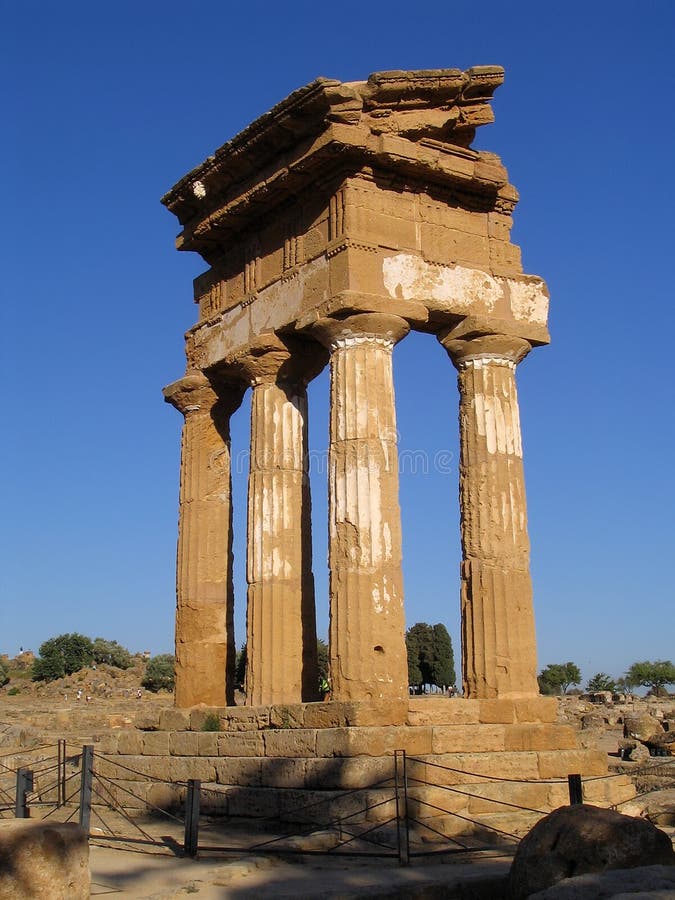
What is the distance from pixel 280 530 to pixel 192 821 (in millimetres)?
6643

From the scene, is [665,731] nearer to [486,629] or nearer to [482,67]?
[486,629]

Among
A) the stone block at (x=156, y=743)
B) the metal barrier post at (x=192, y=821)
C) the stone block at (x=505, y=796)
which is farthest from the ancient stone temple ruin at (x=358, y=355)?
the metal barrier post at (x=192, y=821)

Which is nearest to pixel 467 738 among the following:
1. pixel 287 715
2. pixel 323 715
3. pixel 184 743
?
Answer: pixel 323 715

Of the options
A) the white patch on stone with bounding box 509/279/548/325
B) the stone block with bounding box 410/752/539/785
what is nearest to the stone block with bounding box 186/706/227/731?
the stone block with bounding box 410/752/539/785

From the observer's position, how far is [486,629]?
51.8ft

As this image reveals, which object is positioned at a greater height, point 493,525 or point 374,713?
point 493,525

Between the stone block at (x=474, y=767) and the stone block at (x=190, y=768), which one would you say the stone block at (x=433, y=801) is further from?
the stone block at (x=190, y=768)

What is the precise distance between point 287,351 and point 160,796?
696 cm

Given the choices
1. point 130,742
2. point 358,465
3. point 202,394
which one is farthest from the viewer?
point 202,394

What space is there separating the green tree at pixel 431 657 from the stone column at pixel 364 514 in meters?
31.7

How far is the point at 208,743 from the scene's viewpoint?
51.3 feet

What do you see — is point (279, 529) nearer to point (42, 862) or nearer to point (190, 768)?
point (190, 768)

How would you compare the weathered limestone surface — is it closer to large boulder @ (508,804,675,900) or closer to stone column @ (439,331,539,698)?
stone column @ (439,331,539,698)

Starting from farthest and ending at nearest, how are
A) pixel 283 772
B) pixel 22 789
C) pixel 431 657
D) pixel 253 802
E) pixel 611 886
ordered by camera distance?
pixel 431 657 < pixel 283 772 < pixel 253 802 < pixel 22 789 < pixel 611 886
